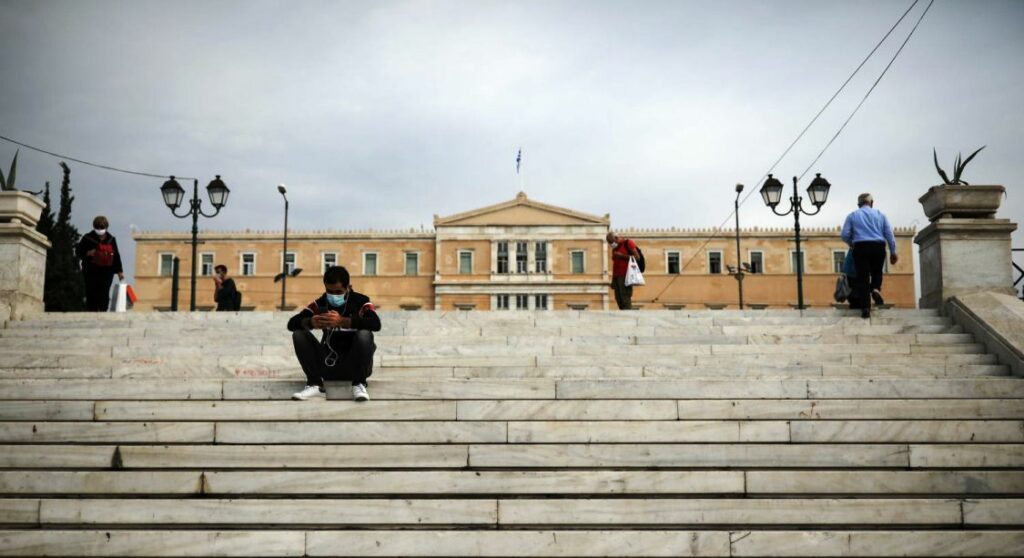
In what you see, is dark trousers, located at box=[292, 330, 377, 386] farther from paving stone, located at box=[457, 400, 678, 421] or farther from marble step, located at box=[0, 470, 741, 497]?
marble step, located at box=[0, 470, 741, 497]

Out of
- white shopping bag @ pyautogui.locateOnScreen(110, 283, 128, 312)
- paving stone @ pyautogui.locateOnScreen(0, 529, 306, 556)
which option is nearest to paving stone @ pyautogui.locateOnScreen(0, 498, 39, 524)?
paving stone @ pyautogui.locateOnScreen(0, 529, 306, 556)

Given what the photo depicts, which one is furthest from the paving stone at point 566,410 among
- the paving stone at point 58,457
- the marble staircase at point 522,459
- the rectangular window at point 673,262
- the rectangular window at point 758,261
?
the rectangular window at point 758,261

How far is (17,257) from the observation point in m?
10.3

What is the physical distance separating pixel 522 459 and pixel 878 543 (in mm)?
2216

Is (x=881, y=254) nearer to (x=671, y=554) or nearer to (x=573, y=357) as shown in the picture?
(x=573, y=357)

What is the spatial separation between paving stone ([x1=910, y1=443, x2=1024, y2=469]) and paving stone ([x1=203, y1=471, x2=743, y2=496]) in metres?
1.34

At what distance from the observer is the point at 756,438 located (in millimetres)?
5832

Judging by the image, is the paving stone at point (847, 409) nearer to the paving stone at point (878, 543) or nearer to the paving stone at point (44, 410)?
the paving stone at point (878, 543)

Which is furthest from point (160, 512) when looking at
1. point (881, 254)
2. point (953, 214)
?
point (953, 214)

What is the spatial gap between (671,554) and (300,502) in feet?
7.45

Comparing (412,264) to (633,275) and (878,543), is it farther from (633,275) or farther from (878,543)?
(878,543)

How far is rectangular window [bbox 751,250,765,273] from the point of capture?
47.7m

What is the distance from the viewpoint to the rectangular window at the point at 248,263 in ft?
158

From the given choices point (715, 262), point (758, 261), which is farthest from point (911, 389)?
point (758, 261)
